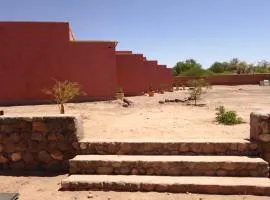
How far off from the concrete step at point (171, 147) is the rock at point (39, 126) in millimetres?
796

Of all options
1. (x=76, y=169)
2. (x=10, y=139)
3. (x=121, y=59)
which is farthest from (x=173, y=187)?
(x=121, y=59)

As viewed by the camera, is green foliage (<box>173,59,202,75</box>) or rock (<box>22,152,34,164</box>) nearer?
rock (<box>22,152,34,164</box>)

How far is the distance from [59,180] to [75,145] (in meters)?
0.75

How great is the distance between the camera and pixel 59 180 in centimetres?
616

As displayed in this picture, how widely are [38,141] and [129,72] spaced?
17921 mm

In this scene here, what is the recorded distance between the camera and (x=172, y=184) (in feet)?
17.8

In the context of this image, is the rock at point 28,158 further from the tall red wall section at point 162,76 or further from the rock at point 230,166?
the tall red wall section at point 162,76

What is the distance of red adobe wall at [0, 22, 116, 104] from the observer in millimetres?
19250

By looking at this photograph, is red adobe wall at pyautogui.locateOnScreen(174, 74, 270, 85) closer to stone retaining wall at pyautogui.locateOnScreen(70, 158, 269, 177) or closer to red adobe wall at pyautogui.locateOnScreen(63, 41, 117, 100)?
red adobe wall at pyautogui.locateOnScreen(63, 41, 117, 100)

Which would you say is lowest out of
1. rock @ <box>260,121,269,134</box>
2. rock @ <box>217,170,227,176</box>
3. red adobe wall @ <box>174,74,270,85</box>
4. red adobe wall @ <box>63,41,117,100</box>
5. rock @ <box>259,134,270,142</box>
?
rock @ <box>217,170,227,176</box>

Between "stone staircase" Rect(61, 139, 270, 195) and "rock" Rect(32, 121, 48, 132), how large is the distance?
83 centimetres

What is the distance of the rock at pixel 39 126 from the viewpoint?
6.74 metres

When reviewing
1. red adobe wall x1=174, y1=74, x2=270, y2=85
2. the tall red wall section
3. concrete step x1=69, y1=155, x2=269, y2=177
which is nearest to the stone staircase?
concrete step x1=69, y1=155, x2=269, y2=177

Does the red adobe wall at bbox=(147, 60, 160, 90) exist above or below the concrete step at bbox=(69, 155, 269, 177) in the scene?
above
